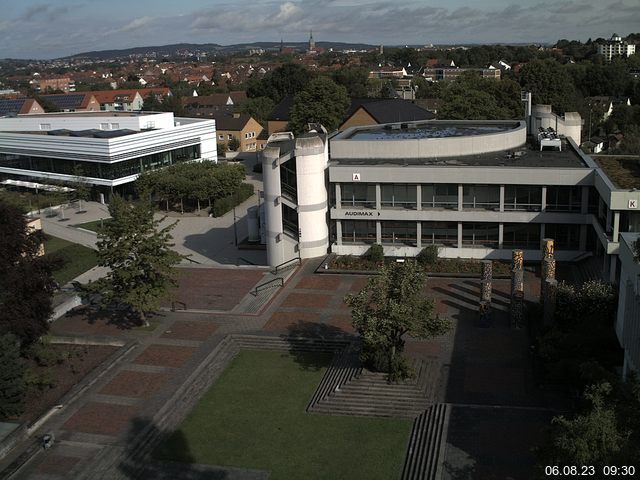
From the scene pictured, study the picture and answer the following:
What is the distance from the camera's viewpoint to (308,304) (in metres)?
33.5

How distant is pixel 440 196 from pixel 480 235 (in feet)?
10.5

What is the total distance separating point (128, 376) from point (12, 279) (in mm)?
5776

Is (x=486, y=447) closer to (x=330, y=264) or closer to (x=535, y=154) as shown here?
(x=330, y=264)

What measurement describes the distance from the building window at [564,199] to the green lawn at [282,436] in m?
18.7

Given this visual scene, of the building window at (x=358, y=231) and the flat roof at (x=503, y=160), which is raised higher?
the flat roof at (x=503, y=160)

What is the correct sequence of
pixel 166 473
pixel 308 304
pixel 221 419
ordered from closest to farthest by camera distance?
pixel 166 473
pixel 221 419
pixel 308 304

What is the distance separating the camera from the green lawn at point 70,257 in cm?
4245

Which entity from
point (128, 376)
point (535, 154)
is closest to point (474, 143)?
point (535, 154)

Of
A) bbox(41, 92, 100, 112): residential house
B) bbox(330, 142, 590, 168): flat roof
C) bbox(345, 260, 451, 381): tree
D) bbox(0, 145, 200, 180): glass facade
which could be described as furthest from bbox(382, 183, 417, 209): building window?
bbox(41, 92, 100, 112): residential house

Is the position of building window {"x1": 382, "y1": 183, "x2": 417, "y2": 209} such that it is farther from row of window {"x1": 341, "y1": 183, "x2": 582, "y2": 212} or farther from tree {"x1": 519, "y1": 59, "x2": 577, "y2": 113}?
tree {"x1": 519, "y1": 59, "x2": 577, "y2": 113}

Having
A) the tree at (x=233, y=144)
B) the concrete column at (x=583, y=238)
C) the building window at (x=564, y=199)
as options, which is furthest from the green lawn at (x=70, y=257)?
the tree at (x=233, y=144)

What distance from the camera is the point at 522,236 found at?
126 feet

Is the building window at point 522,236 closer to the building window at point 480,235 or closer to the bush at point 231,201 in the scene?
the building window at point 480,235

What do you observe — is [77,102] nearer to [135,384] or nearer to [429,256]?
[429,256]
